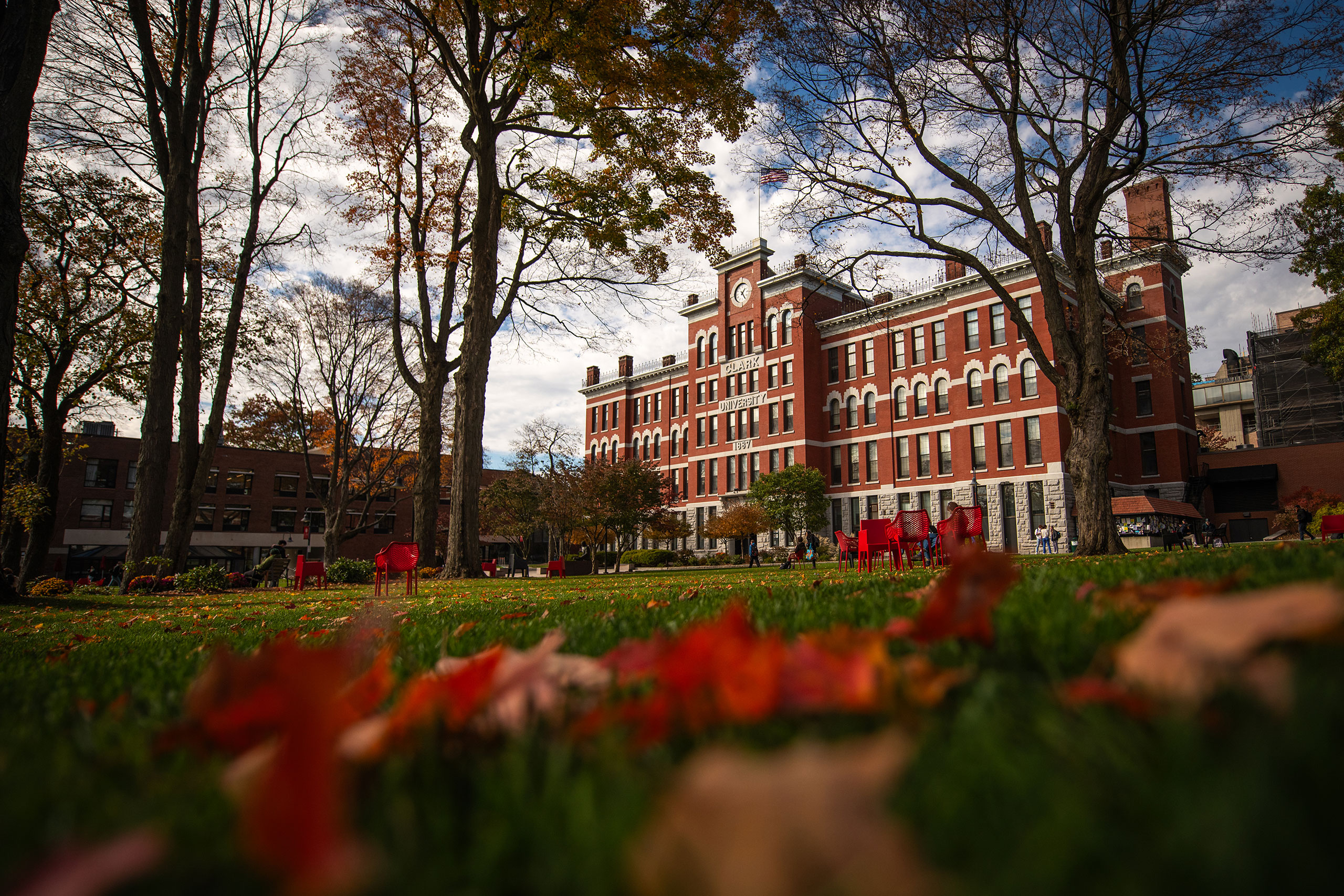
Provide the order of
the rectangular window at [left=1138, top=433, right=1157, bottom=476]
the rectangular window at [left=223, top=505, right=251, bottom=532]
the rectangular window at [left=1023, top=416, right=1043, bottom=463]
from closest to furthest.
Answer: the rectangular window at [left=1023, top=416, right=1043, bottom=463], the rectangular window at [left=1138, top=433, right=1157, bottom=476], the rectangular window at [left=223, top=505, right=251, bottom=532]

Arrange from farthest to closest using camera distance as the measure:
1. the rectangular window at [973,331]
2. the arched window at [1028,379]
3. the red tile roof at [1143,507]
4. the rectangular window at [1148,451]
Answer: the rectangular window at [973,331], the rectangular window at [1148,451], the arched window at [1028,379], the red tile roof at [1143,507]

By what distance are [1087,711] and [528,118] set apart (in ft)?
57.4

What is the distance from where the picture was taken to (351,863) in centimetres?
49

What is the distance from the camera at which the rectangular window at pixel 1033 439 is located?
104ft

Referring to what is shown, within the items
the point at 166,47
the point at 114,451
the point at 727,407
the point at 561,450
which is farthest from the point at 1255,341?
the point at 114,451

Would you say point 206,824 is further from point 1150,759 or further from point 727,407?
point 727,407

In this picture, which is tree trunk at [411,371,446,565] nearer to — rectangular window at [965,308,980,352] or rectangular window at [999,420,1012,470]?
rectangular window at [999,420,1012,470]

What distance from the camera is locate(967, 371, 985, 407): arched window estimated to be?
34062 millimetres

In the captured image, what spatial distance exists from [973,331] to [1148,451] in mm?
10302

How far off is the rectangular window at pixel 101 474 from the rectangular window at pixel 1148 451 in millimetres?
59472

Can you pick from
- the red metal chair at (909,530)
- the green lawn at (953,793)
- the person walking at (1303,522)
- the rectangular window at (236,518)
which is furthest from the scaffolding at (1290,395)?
the rectangular window at (236,518)

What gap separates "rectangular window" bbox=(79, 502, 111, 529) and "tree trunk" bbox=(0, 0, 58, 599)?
1844 inches

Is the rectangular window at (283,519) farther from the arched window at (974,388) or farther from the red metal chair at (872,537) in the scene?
the red metal chair at (872,537)

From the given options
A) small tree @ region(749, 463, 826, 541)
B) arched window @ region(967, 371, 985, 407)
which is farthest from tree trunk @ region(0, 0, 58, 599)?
arched window @ region(967, 371, 985, 407)
